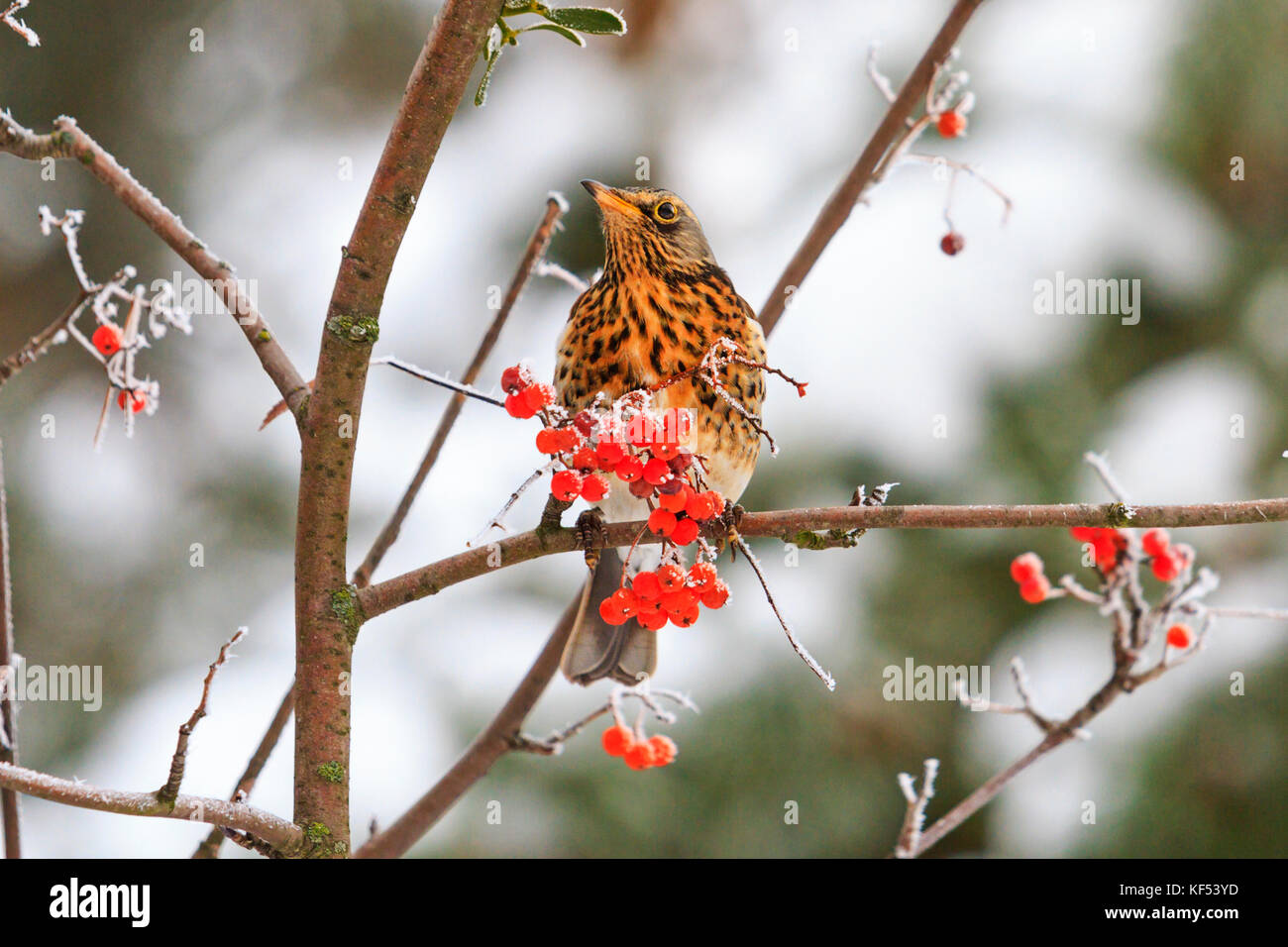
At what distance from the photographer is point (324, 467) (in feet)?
2.99

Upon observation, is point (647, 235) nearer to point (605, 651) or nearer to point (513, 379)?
point (605, 651)

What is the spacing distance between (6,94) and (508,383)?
378 centimetres

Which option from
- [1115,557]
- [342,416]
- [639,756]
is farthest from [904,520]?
[1115,557]

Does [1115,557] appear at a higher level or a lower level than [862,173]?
lower

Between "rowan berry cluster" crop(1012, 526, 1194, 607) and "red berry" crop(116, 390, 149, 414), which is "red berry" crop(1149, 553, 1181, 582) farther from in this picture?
"red berry" crop(116, 390, 149, 414)

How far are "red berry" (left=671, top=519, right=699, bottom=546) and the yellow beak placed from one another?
0.73 metres

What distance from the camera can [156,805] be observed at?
2.60 feet

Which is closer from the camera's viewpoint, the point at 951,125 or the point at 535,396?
the point at 535,396

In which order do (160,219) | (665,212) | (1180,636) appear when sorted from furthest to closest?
(665,212), (1180,636), (160,219)

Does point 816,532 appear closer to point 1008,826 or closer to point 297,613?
point 297,613

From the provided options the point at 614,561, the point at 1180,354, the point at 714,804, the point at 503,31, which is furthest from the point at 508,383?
the point at 1180,354

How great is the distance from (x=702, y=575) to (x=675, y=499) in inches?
4.1

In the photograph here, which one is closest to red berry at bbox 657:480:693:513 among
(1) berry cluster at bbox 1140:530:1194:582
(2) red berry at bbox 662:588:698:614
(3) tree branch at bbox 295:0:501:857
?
(2) red berry at bbox 662:588:698:614

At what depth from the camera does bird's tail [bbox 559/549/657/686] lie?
1.67 metres
